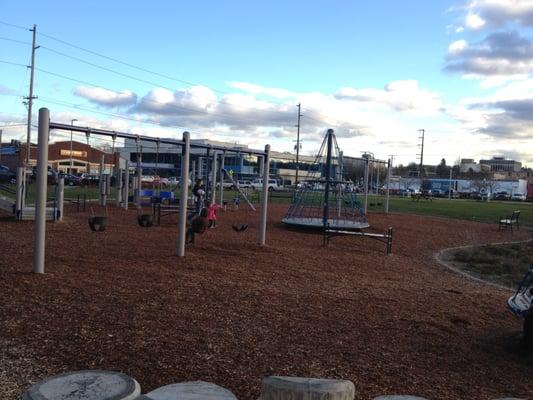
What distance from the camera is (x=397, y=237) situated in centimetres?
1927

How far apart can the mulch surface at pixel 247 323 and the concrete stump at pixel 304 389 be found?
0.93 meters

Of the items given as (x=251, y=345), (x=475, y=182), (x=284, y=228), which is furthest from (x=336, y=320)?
(x=475, y=182)

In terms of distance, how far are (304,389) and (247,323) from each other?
113 inches

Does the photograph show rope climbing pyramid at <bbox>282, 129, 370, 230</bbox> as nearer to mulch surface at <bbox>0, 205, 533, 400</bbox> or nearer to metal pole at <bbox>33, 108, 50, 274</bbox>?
mulch surface at <bbox>0, 205, 533, 400</bbox>

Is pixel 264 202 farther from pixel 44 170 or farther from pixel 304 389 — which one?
pixel 304 389

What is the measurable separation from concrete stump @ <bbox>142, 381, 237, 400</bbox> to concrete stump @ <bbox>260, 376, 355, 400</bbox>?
294mm

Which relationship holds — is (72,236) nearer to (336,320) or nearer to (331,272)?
(331,272)

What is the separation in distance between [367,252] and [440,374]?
9627mm

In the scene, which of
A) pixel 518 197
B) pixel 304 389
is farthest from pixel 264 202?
pixel 518 197

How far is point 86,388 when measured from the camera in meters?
3.46

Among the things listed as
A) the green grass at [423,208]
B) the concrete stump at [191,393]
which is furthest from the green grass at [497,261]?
the green grass at [423,208]

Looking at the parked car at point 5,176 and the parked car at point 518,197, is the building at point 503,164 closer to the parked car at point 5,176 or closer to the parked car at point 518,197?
the parked car at point 518,197

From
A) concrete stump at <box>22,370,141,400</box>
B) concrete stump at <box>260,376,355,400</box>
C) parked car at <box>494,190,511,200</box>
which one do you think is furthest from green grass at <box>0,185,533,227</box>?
parked car at <box>494,190,511,200</box>

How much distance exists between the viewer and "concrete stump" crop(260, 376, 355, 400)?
11.3ft
